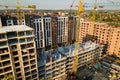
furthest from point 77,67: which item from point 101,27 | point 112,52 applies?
point 101,27

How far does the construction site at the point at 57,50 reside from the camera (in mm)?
42812

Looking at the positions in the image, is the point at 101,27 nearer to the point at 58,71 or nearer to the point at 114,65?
the point at 114,65

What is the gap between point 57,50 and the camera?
67188mm

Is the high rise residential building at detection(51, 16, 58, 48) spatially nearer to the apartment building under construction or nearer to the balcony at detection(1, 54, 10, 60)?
the apartment building under construction

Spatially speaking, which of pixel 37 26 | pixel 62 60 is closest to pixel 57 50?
pixel 62 60

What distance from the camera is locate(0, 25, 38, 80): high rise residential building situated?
133 ft

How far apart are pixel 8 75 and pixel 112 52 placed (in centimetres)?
7102

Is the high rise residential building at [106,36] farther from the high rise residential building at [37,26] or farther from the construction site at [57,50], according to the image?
the high rise residential building at [37,26]

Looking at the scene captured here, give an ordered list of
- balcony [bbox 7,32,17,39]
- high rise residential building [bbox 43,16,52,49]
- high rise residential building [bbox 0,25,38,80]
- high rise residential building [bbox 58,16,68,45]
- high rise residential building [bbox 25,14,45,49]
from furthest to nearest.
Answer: high rise residential building [bbox 58,16,68,45]
high rise residential building [bbox 43,16,52,49]
high rise residential building [bbox 25,14,45,49]
balcony [bbox 7,32,17,39]
high rise residential building [bbox 0,25,38,80]

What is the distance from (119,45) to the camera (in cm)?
8044

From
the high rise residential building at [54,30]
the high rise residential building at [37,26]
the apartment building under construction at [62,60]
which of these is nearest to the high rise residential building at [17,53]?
the apartment building under construction at [62,60]

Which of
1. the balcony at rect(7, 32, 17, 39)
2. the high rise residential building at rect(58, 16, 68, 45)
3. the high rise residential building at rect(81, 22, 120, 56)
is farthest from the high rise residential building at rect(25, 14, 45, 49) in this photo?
the balcony at rect(7, 32, 17, 39)

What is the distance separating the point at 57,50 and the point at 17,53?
27428mm

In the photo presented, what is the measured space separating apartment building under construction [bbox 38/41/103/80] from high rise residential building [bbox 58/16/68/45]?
41026 mm
